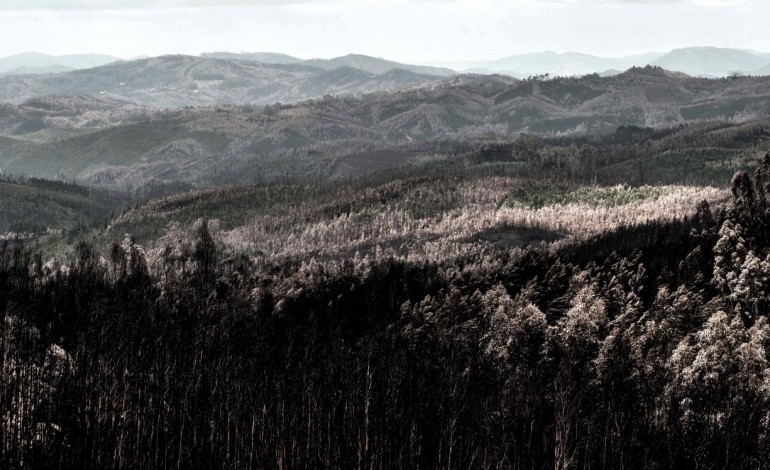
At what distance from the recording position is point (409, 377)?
102938 millimetres

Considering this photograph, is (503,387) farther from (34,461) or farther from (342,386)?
(34,461)

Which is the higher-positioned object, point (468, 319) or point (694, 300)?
point (694, 300)

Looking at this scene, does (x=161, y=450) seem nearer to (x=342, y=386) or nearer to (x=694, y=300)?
(x=342, y=386)

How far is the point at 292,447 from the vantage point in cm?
6981

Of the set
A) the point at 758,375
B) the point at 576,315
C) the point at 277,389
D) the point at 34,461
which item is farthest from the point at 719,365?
the point at 34,461

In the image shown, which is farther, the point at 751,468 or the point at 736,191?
the point at 736,191

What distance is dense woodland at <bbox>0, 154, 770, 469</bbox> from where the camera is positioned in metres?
63.0

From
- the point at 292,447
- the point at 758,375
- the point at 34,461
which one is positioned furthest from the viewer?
the point at 758,375

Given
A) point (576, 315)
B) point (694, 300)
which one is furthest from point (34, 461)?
point (694, 300)

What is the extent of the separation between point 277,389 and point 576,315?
235 ft

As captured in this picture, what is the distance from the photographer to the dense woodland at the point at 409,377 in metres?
63.0

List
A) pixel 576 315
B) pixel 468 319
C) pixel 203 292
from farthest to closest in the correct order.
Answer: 1. pixel 203 292
2. pixel 468 319
3. pixel 576 315

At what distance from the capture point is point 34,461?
51312 mm

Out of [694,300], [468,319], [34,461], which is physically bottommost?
[468,319]
